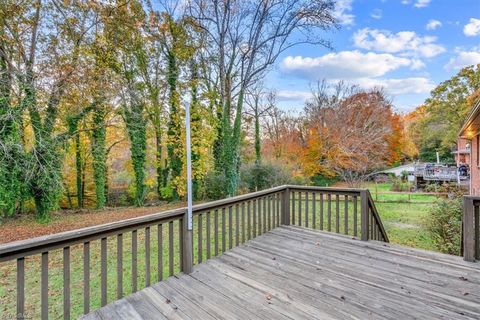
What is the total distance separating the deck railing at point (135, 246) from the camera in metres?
1.80

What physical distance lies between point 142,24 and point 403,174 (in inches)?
919

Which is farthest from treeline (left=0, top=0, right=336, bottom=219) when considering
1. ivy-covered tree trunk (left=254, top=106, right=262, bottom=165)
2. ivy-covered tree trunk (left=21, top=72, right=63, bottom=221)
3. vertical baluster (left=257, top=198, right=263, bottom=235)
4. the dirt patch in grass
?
vertical baluster (left=257, top=198, right=263, bottom=235)

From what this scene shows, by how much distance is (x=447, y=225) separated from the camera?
4527mm

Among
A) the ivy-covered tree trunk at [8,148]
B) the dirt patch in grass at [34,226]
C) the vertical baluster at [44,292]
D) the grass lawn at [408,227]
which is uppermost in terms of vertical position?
the ivy-covered tree trunk at [8,148]

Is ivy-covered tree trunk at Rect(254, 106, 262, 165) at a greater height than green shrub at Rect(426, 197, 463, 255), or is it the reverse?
ivy-covered tree trunk at Rect(254, 106, 262, 165)

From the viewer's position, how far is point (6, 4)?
22.5 ft

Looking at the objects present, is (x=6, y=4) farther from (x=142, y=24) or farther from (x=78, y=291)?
(x=78, y=291)

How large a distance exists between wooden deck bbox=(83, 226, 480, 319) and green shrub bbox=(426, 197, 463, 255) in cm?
169

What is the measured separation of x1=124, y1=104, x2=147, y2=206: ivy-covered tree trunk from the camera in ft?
35.4

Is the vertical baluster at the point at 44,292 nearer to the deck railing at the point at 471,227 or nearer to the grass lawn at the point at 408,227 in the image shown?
the deck railing at the point at 471,227

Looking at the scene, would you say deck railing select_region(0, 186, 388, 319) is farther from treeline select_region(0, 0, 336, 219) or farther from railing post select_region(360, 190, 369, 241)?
treeline select_region(0, 0, 336, 219)

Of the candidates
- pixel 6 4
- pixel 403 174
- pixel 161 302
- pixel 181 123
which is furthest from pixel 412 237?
pixel 403 174

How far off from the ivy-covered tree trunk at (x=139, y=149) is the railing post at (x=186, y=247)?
898cm

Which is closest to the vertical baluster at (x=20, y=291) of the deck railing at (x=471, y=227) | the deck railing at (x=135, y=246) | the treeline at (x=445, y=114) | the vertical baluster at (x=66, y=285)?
the deck railing at (x=135, y=246)
